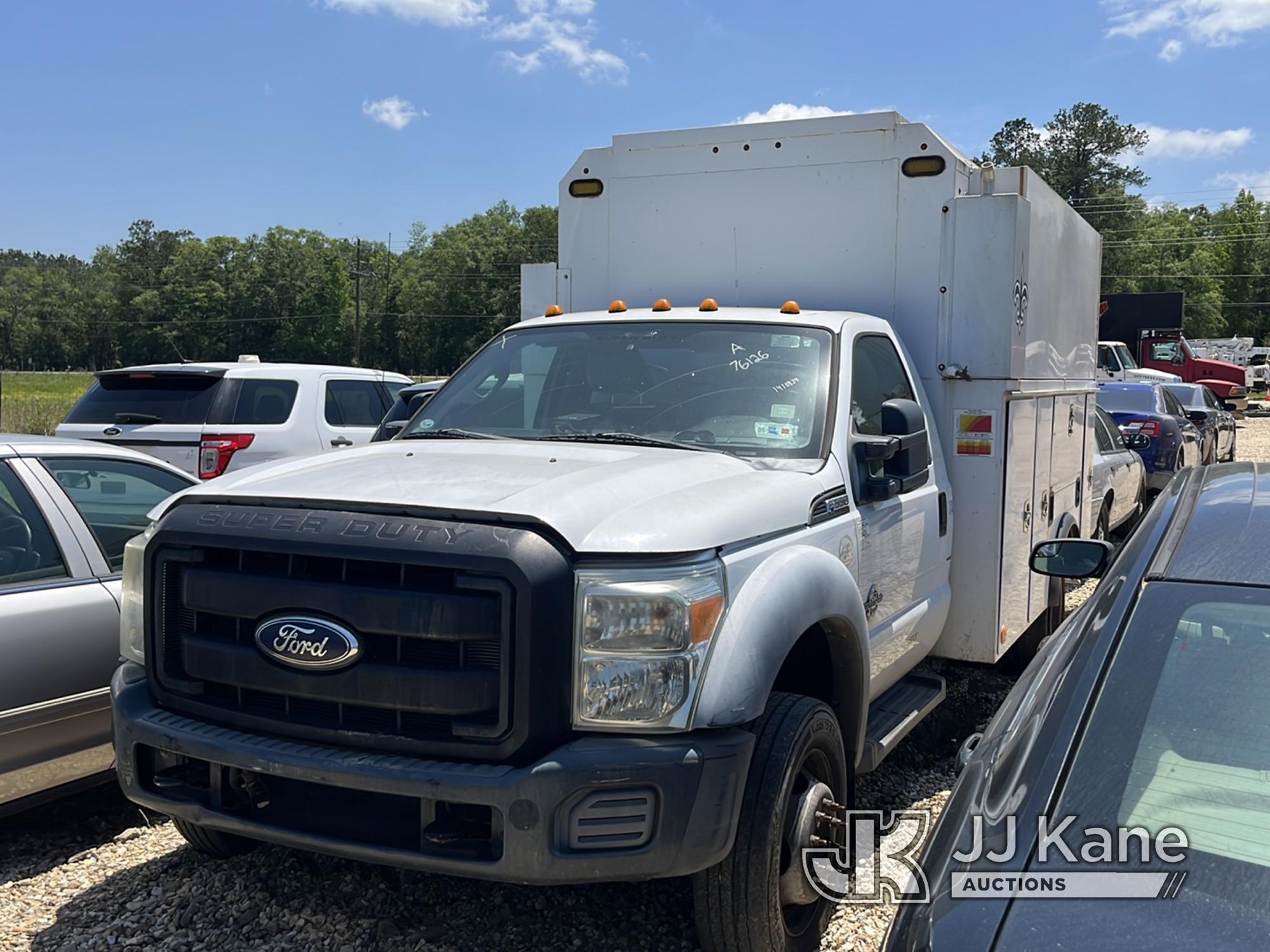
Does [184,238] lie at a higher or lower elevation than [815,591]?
higher

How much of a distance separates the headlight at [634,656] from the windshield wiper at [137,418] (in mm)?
6965

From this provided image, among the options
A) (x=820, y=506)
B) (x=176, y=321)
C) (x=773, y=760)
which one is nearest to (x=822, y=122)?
(x=820, y=506)

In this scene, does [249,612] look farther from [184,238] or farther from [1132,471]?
[184,238]

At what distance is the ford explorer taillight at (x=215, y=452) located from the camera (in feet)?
27.9

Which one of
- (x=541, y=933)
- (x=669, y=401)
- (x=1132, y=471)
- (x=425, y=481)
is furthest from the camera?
(x=1132, y=471)

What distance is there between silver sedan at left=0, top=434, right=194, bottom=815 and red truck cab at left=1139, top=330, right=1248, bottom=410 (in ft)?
A: 112

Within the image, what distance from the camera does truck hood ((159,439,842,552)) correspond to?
281 cm

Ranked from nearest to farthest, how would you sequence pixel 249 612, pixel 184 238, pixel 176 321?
pixel 249 612 → pixel 176 321 → pixel 184 238

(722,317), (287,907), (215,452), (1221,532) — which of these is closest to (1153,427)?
(722,317)

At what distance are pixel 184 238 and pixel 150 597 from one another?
130745 millimetres

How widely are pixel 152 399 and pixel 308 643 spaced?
263 inches

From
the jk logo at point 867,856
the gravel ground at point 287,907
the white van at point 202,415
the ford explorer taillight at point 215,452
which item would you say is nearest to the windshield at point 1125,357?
the white van at point 202,415

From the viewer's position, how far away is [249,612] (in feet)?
9.61

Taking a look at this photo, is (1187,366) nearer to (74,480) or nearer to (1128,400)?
(1128,400)
